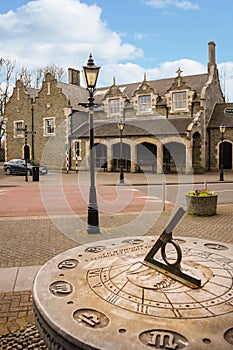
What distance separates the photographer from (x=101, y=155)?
115 ft

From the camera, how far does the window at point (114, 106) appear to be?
35625 millimetres

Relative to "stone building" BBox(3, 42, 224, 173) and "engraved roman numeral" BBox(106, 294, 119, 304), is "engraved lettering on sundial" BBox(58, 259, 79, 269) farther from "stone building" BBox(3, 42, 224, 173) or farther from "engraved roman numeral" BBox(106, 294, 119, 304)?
"stone building" BBox(3, 42, 224, 173)

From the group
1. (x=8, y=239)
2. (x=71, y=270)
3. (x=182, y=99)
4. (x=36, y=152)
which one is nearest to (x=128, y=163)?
(x=182, y=99)

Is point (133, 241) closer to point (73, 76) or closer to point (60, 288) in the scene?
point (60, 288)

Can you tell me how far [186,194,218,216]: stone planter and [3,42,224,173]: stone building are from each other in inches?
680

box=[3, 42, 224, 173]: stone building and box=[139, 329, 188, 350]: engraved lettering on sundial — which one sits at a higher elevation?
box=[3, 42, 224, 173]: stone building

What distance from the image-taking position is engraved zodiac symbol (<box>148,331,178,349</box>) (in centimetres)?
239

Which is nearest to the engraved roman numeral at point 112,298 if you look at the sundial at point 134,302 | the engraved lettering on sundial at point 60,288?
the sundial at point 134,302

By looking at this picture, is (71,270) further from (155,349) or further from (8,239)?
(8,239)

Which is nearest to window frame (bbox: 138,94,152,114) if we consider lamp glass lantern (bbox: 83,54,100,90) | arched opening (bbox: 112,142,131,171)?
arched opening (bbox: 112,142,131,171)

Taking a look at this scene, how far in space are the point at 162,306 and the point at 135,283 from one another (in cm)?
52

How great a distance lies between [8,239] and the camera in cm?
788

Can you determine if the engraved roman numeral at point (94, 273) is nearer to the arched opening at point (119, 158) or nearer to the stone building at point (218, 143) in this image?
the stone building at point (218, 143)

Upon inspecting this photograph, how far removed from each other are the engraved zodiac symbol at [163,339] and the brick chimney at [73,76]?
4290cm
